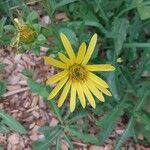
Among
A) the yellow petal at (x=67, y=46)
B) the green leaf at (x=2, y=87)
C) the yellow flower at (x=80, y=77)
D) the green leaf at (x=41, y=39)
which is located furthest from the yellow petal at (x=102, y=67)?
the green leaf at (x=2, y=87)

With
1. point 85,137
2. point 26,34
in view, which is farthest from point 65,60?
point 85,137

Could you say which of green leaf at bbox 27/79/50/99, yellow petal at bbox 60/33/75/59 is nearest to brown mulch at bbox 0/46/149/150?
green leaf at bbox 27/79/50/99

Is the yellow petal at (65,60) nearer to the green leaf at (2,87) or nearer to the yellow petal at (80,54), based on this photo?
the yellow petal at (80,54)

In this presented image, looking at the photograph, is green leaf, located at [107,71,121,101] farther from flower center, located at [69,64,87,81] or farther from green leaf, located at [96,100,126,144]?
flower center, located at [69,64,87,81]

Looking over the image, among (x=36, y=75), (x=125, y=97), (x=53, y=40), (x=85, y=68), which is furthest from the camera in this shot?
(x=36, y=75)

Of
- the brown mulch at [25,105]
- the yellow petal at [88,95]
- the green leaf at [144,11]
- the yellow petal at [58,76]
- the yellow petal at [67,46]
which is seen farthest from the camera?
the brown mulch at [25,105]

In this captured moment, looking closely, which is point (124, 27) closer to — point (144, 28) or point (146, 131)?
point (144, 28)

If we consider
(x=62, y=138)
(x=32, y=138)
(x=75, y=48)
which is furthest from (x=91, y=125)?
(x=75, y=48)
